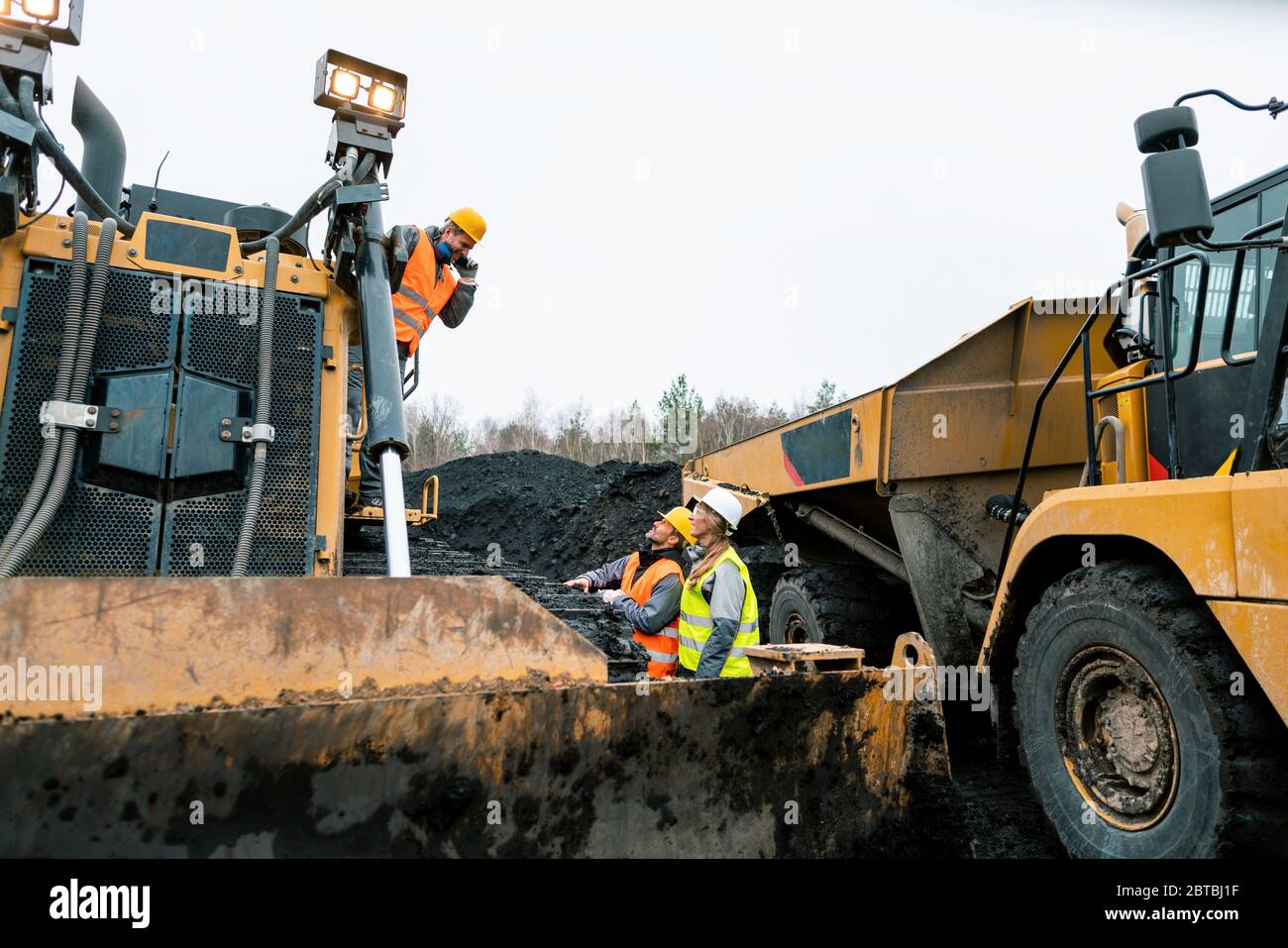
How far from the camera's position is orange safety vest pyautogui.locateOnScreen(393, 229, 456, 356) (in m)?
4.43

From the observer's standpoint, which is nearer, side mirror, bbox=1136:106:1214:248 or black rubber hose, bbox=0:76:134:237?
side mirror, bbox=1136:106:1214:248

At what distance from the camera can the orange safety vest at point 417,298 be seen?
14.5 feet

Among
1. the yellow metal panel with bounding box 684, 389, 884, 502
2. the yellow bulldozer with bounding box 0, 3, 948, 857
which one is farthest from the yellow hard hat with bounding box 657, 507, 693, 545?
the yellow bulldozer with bounding box 0, 3, 948, 857

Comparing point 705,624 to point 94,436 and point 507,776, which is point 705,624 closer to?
point 507,776

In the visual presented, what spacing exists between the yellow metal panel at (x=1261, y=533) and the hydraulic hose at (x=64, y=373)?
145 inches

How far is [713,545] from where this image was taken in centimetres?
434

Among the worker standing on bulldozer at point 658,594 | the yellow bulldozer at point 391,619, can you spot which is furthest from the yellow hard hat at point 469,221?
the worker standing on bulldozer at point 658,594

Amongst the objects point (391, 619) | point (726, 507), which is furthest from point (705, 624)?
point (391, 619)

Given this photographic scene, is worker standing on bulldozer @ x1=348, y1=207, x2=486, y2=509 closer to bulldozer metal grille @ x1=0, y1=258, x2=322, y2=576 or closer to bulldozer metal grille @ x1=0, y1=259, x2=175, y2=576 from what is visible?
bulldozer metal grille @ x1=0, y1=258, x2=322, y2=576

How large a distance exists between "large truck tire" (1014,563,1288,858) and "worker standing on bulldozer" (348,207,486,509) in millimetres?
3131

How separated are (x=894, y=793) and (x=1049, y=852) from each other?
182cm

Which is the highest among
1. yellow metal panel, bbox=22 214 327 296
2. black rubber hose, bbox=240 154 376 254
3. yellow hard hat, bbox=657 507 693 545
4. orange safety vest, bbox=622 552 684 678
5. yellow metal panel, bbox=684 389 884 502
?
black rubber hose, bbox=240 154 376 254

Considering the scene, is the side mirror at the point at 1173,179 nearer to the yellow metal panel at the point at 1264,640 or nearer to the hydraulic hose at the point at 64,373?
the yellow metal panel at the point at 1264,640

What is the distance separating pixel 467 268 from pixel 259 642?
325 centimetres
